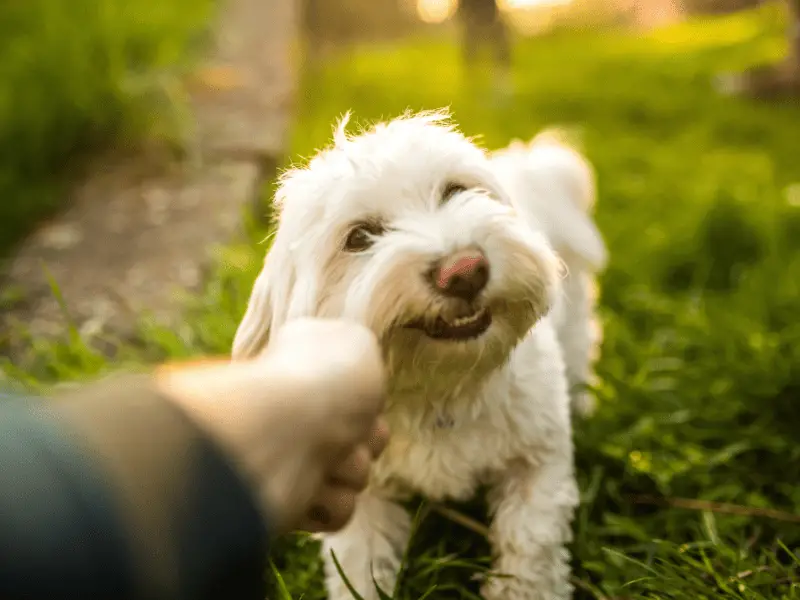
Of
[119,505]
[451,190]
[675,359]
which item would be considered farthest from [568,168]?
[119,505]

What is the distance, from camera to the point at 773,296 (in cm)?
304

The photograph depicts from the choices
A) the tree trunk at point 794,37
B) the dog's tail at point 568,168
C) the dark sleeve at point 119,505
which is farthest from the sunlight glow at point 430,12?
the dark sleeve at point 119,505

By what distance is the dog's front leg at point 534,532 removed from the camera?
1.78 metres

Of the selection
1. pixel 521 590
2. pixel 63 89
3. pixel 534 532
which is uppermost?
pixel 63 89

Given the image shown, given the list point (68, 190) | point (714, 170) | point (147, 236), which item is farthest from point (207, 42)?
point (714, 170)

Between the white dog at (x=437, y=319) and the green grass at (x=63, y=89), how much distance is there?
2.47 metres

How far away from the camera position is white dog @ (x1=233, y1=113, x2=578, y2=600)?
4.79 feet

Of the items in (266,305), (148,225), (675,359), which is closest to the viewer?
(266,305)

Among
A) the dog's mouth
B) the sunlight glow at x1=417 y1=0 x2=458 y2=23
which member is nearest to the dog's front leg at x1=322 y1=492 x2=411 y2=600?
the dog's mouth

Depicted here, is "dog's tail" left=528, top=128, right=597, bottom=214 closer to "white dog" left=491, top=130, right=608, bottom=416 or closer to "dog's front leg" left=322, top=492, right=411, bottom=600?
Answer: "white dog" left=491, top=130, right=608, bottom=416

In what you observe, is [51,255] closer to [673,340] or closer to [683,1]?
[673,340]

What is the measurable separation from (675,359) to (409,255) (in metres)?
1.69

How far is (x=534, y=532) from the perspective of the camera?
5.86 ft

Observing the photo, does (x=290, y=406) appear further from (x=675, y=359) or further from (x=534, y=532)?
(x=675, y=359)
